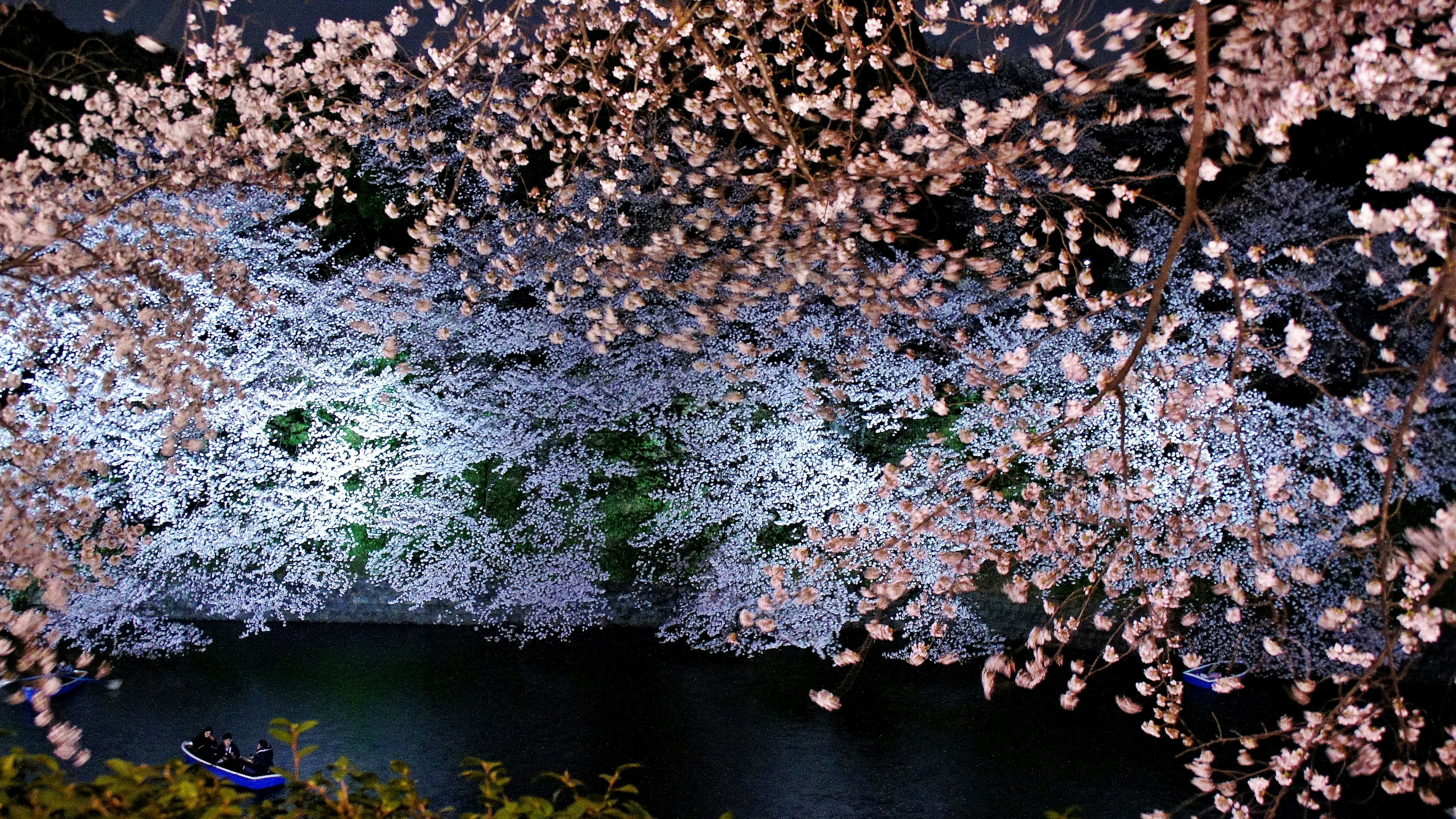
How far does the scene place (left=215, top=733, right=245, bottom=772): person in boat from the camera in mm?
8578

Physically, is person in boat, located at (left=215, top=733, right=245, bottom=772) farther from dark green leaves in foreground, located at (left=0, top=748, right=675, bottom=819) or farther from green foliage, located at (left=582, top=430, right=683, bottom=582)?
dark green leaves in foreground, located at (left=0, top=748, right=675, bottom=819)

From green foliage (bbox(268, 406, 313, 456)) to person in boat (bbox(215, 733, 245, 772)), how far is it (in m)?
5.13

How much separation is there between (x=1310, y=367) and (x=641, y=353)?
8.25 m

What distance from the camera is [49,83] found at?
1268 cm

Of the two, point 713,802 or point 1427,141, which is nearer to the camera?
point 713,802

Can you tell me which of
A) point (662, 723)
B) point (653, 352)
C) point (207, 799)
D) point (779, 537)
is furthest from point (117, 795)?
point (779, 537)

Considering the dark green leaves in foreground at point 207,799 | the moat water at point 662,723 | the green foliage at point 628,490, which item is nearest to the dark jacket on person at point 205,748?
the moat water at point 662,723

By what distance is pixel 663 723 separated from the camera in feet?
35.6

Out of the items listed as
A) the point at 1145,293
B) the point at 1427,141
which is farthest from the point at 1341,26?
the point at 1427,141

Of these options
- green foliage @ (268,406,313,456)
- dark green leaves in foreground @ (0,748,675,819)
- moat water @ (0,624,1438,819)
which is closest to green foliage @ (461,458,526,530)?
moat water @ (0,624,1438,819)

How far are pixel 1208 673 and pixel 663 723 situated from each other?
7796 mm

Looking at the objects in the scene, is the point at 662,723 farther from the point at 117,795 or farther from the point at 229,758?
the point at 117,795

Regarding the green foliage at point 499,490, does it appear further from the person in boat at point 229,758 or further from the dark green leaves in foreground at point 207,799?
the dark green leaves in foreground at point 207,799

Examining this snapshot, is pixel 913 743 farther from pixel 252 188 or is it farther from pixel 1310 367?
pixel 252 188
